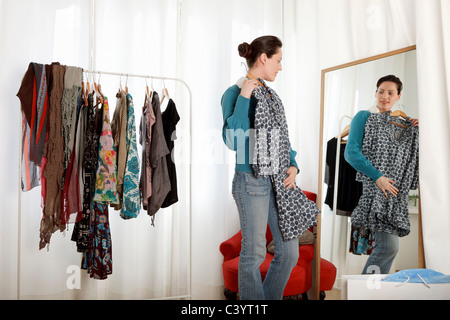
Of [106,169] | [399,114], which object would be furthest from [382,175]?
[106,169]

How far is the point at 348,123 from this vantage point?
90.0 inches

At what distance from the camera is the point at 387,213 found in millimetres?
2010

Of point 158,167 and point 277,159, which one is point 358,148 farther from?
point 158,167

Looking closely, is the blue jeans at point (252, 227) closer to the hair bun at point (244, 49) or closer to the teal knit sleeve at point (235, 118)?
the teal knit sleeve at point (235, 118)

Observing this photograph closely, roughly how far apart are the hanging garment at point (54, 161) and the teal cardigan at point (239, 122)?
86 cm

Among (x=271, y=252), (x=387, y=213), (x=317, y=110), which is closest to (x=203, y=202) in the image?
(x=271, y=252)

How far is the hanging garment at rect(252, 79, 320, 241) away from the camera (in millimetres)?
1828

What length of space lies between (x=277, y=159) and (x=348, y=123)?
671 mm

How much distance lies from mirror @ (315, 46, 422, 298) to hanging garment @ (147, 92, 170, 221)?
105cm

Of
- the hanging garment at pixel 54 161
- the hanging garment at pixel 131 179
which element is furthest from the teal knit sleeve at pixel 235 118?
the hanging garment at pixel 54 161

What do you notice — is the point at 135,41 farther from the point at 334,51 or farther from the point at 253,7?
the point at 334,51

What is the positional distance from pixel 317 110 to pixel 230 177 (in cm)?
79

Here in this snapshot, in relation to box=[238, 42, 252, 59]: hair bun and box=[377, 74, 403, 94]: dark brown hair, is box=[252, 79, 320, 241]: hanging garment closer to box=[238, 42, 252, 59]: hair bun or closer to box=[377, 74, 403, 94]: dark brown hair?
box=[238, 42, 252, 59]: hair bun

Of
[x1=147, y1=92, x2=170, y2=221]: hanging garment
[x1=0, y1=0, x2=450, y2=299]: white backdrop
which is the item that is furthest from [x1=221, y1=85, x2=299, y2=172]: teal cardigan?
[x1=0, y1=0, x2=450, y2=299]: white backdrop
